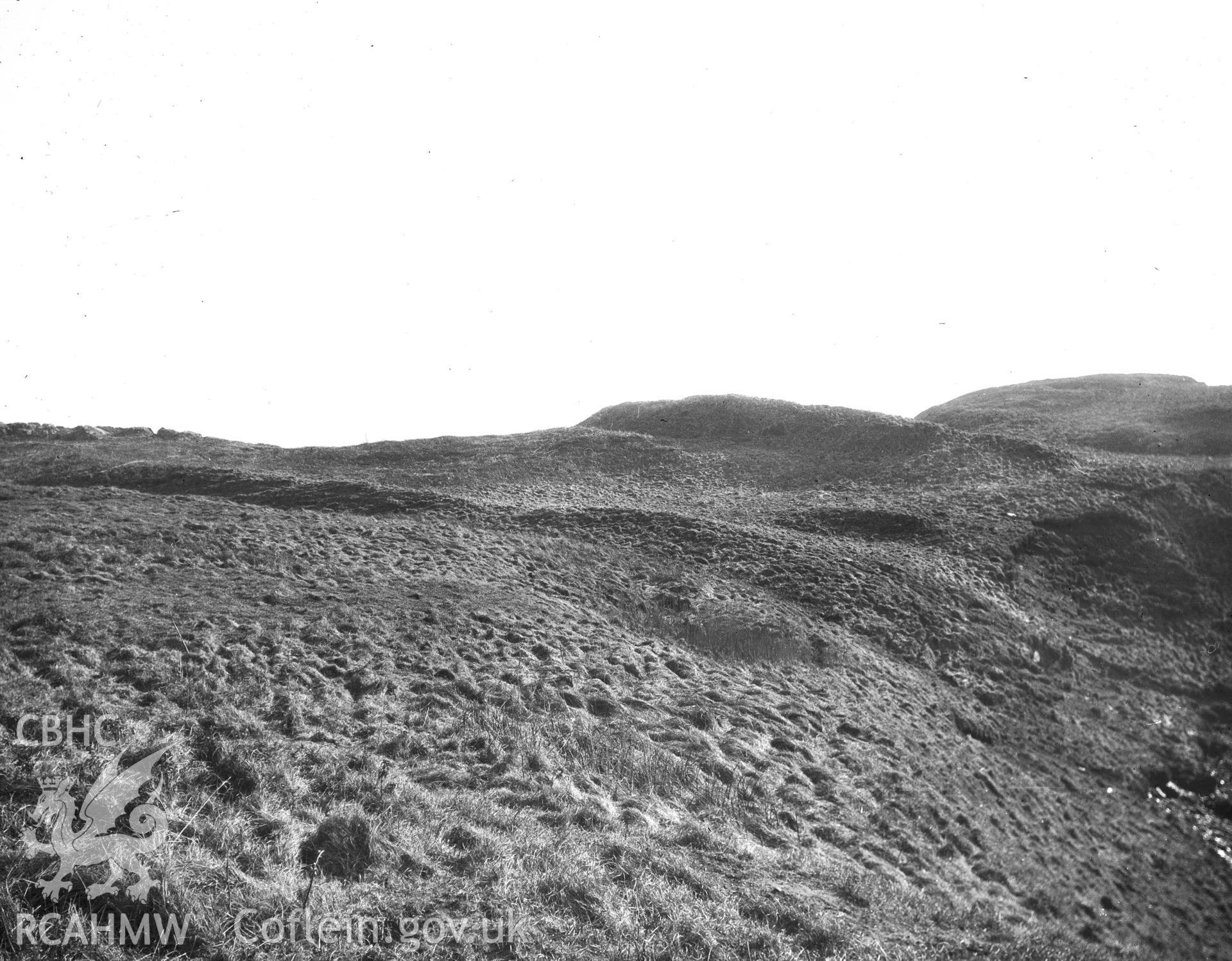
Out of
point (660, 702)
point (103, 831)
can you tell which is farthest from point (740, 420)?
point (103, 831)

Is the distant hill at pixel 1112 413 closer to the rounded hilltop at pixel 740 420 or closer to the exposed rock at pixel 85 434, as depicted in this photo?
the rounded hilltop at pixel 740 420

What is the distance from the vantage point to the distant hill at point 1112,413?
87.6 feet

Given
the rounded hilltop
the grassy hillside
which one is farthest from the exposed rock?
the rounded hilltop

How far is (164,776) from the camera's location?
314 inches

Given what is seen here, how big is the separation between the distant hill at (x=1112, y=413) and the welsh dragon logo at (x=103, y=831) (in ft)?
91.6

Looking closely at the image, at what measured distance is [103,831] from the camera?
6859 millimetres

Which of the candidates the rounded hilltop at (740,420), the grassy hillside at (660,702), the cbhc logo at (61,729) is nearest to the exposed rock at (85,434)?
the grassy hillside at (660,702)

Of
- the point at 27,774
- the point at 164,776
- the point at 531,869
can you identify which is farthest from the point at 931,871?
the point at 27,774

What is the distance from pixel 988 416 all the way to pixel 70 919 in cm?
3355

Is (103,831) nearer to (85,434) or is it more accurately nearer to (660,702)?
(660,702)

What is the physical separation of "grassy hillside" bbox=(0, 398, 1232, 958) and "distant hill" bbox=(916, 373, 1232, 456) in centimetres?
264

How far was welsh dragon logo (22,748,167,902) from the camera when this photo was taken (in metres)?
6.27

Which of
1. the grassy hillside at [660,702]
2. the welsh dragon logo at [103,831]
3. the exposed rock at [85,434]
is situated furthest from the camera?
the exposed rock at [85,434]

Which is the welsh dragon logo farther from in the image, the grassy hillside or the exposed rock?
the exposed rock
